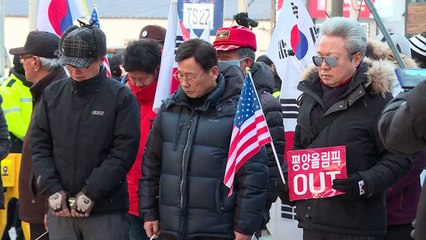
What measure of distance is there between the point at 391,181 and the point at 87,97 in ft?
6.69

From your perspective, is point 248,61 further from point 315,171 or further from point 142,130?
point 315,171

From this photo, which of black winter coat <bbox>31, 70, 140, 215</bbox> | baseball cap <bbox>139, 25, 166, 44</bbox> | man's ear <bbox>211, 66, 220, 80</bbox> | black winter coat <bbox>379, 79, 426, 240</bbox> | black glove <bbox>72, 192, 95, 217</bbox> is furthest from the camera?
baseball cap <bbox>139, 25, 166, 44</bbox>

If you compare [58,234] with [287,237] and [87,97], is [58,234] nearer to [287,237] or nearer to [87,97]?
[87,97]

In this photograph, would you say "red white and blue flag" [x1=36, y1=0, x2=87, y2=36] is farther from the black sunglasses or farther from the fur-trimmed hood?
the black sunglasses

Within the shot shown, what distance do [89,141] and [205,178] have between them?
2.91 feet

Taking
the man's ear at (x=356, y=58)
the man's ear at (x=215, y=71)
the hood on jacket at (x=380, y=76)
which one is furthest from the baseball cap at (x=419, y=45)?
the man's ear at (x=215, y=71)

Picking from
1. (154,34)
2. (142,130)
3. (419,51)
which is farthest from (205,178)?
(154,34)

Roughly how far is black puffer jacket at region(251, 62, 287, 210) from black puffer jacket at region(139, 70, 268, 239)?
0.43 m

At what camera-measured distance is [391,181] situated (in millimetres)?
4723

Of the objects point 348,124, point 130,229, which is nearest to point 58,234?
point 130,229

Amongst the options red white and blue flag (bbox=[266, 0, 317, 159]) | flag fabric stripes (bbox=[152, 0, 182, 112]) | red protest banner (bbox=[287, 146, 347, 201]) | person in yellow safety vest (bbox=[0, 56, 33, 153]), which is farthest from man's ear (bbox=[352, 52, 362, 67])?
person in yellow safety vest (bbox=[0, 56, 33, 153])

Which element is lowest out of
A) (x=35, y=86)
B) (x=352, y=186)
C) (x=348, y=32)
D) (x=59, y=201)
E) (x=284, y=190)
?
(x=59, y=201)

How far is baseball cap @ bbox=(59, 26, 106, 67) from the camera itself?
5547 millimetres

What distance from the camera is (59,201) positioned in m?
5.41
